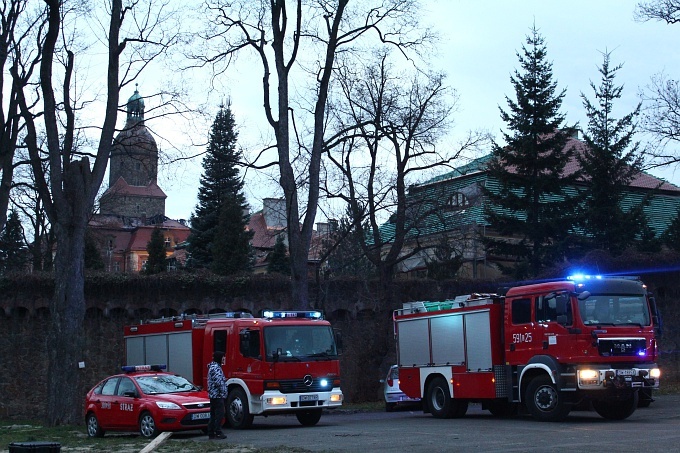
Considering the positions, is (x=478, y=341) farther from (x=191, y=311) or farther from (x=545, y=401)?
(x=191, y=311)

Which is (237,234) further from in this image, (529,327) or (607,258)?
(529,327)

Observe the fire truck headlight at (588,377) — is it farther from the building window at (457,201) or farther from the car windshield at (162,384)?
the building window at (457,201)

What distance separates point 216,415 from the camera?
18.5m

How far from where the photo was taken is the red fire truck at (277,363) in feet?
70.0

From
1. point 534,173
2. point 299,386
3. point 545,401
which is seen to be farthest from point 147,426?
point 534,173

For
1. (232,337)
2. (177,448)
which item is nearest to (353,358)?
(232,337)

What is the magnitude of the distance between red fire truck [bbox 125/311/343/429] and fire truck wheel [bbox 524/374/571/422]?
4620 mm

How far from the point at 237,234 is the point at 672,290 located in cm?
2598

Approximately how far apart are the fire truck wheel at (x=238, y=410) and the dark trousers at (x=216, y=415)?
117 inches

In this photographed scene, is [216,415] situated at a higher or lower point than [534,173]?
lower

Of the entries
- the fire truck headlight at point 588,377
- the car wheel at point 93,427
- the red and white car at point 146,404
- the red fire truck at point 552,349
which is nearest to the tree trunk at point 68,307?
the red and white car at point 146,404

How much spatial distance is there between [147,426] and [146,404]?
1.52 ft

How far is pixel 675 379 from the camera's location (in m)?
34.2

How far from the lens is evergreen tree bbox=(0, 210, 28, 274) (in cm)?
5169
